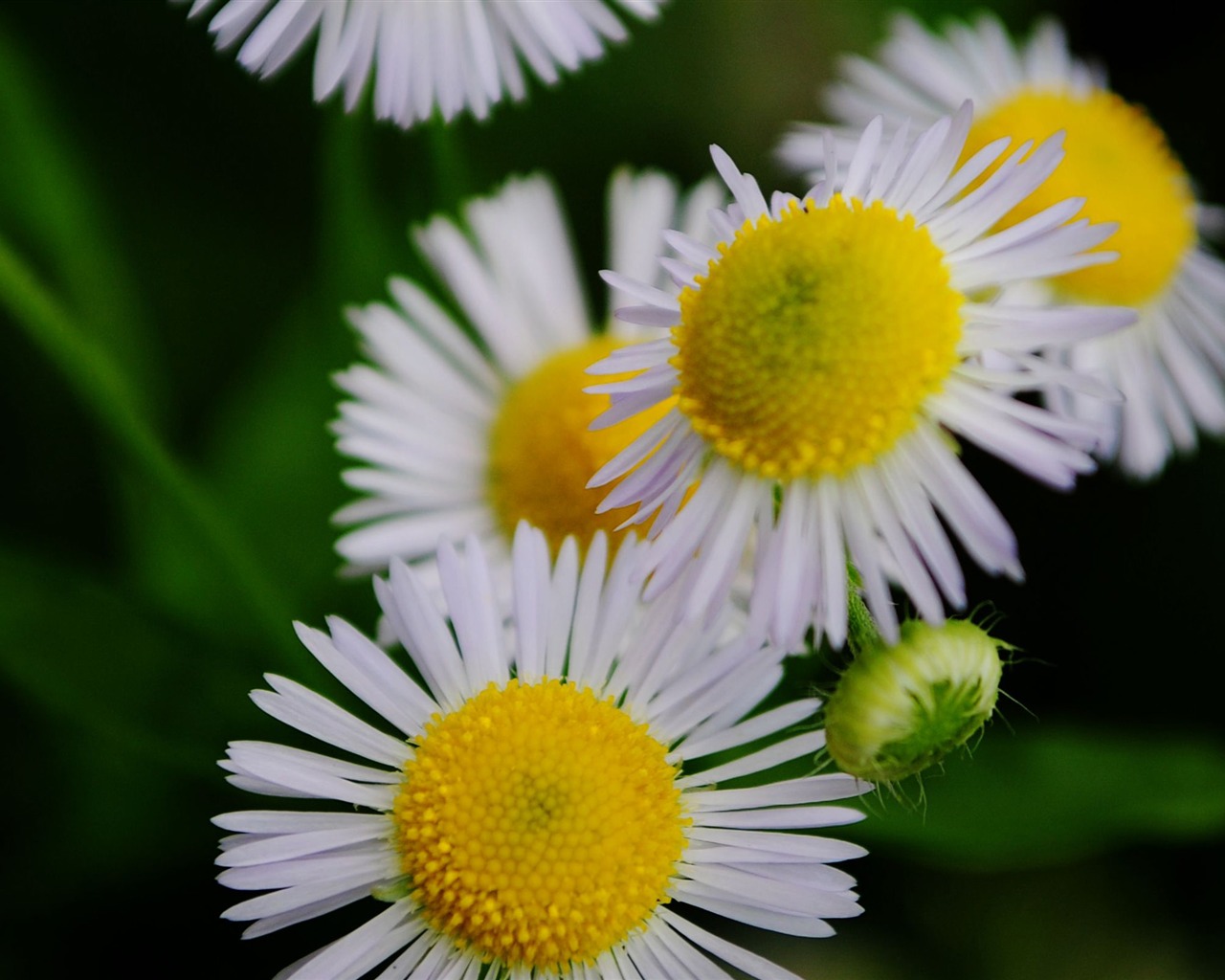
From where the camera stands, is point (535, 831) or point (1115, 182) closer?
point (535, 831)

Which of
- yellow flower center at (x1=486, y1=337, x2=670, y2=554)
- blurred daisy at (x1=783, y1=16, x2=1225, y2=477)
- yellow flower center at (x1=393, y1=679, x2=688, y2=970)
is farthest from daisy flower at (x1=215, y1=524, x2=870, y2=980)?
blurred daisy at (x1=783, y1=16, x2=1225, y2=477)

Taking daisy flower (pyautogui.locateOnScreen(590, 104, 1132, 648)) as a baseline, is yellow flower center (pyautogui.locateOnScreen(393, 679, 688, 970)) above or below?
below

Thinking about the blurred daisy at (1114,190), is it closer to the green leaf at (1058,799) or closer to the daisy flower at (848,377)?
the green leaf at (1058,799)

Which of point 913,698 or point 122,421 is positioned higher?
point 122,421

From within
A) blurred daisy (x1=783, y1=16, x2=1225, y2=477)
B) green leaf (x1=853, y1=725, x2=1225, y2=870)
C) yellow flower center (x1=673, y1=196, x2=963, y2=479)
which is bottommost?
green leaf (x1=853, y1=725, x2=1225, y2=870)

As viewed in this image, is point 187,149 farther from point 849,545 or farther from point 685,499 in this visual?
point 849,545

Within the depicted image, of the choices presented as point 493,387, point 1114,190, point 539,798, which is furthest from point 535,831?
point 1114,190

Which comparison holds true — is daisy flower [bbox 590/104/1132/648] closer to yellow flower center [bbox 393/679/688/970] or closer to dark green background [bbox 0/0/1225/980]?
yellow flower center [bbox 393/679/688/970]

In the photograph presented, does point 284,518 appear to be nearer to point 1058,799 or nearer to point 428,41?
point 428,41
